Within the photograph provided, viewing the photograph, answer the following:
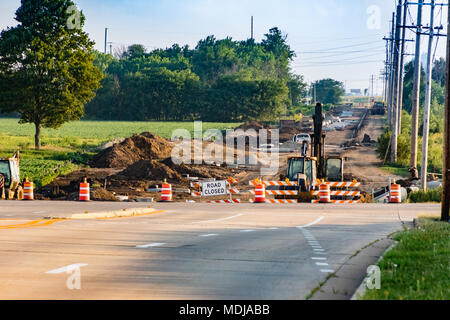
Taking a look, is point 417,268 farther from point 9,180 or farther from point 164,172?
point 164,172

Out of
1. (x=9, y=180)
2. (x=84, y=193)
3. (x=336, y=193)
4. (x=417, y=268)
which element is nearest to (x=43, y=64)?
(x=9, y=180)

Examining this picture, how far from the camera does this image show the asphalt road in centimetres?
919

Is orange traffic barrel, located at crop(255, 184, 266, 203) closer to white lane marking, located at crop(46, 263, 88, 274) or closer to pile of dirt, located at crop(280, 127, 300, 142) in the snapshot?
white lane marking, located at crop(46, 263, 88, 274)

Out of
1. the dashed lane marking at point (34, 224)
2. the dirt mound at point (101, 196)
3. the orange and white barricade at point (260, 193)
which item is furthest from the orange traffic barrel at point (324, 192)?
the dashed lane marking at point (34, 224)

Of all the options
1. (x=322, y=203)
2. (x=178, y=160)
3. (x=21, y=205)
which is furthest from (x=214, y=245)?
(x=178, y=160)

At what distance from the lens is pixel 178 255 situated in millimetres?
12594

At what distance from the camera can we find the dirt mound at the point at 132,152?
56469mm

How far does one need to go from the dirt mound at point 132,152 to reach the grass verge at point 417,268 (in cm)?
4255

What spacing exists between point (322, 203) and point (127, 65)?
495ft

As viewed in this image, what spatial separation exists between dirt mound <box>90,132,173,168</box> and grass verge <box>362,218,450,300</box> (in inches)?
1675

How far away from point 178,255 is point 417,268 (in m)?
4.24

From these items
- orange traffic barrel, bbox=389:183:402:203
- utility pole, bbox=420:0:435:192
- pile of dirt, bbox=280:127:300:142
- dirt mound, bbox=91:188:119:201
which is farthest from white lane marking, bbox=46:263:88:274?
pile of dirt, bbox=280:127:300:142
